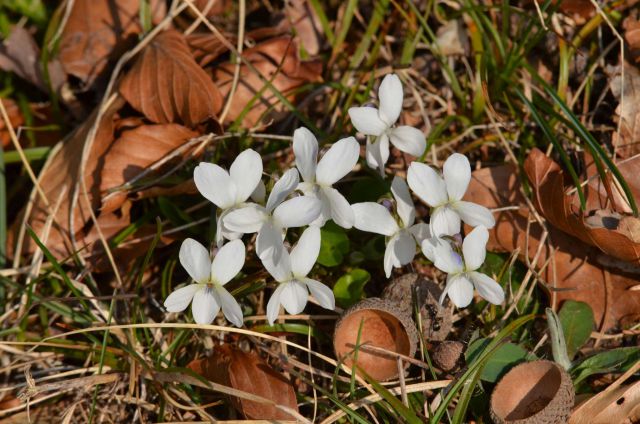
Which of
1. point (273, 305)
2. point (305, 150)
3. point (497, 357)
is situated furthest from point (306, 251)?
point (497, 357)

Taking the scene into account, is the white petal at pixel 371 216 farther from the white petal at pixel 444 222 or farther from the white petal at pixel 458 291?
the white petal at pixel 458 291

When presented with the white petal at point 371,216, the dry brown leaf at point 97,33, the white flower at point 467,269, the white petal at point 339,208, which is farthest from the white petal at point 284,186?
the dry brown leaf at point 97,33

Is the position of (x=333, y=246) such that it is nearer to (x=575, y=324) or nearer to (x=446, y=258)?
(x=446, y=258)

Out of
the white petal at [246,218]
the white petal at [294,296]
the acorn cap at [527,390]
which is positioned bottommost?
the acorn cap at [527,390]

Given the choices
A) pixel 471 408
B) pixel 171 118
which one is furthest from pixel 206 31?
pixel 471 408

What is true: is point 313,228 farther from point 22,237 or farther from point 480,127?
point 22,237

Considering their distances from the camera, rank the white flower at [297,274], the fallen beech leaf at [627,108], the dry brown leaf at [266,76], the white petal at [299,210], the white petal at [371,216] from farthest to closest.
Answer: the dry brown leaf at [266,76]
the fallen beech leaf at [627,108]
the white petal at [371,216]
the white flower at [297,274]
the white petal at [299,210]

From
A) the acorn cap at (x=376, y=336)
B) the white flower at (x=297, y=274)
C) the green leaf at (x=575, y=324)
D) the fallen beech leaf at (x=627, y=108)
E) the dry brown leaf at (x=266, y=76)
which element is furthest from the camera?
the dry brown leaf at (x=266, y=76)
